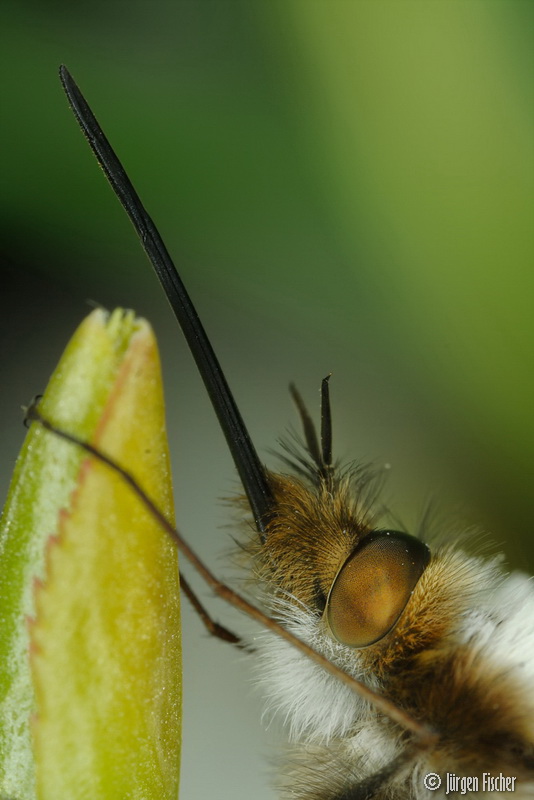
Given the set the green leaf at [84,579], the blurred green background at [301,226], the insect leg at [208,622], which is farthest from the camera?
the blurred green background at [301,226]

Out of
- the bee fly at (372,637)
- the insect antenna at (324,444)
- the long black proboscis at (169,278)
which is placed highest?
the long black proboscis at (169,278)

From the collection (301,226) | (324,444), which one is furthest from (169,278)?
(301,226)

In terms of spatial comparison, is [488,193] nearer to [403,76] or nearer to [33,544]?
[403,76]

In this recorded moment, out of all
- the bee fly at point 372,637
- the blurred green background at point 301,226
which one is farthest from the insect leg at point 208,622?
the blurred green background at point 301,226

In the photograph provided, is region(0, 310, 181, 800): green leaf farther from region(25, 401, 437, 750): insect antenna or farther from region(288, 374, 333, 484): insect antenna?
region(288, 374, 333, 484): insect antenna

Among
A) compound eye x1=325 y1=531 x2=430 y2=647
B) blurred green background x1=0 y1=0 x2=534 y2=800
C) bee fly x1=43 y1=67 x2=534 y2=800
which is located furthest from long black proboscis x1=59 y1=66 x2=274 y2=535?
blurred green background x1=0 y1=0 x2=534 y2=800

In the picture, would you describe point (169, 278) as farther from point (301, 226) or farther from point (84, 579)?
point (301, 226)

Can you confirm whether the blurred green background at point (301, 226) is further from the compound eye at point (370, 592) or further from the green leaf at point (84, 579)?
the green leaf at point (84, 579)
